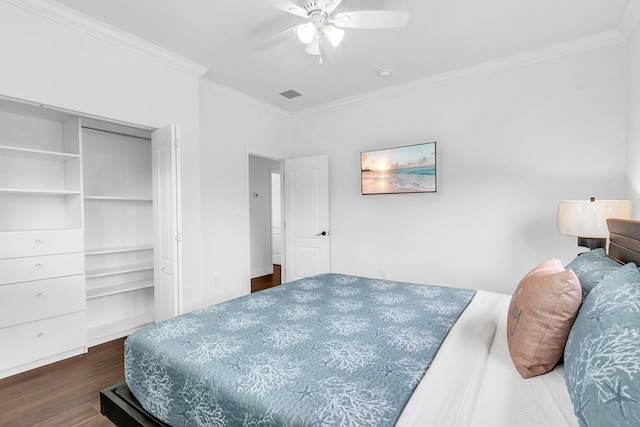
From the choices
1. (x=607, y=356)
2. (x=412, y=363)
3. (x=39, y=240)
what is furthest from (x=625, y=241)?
(x=39, y=240)

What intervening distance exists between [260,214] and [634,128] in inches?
206

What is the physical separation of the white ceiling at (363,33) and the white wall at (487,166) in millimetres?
348

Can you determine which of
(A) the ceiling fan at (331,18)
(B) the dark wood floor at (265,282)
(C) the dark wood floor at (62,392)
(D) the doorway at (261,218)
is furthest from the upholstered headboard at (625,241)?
(D) the doorway at (261,218)

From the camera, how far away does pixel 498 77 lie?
3236mm

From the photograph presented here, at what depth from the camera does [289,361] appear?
1220 millimetres

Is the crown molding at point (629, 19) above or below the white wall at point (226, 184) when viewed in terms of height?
above

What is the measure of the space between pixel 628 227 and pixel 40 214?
4249 mm

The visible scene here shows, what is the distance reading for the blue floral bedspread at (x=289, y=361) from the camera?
38.3 inches

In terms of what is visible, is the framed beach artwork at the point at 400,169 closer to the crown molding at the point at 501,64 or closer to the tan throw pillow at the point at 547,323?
the crown molding at the point at 501,64

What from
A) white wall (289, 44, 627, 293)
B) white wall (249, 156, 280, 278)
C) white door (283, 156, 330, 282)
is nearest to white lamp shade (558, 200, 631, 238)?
white wall (289, 44, 627, 293)

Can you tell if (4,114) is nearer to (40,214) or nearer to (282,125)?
(40,214)

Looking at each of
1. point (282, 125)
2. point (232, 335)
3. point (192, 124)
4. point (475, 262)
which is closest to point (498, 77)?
point (475, 262)

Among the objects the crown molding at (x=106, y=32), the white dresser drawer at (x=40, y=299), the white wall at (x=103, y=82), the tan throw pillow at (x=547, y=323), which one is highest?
the crown molding at (x=106, y=32)

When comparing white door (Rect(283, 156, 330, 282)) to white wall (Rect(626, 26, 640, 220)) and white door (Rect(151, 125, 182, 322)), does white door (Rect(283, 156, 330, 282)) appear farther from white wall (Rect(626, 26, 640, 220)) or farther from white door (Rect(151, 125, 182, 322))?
white wall (Rect(626, 26, 640, 220))
